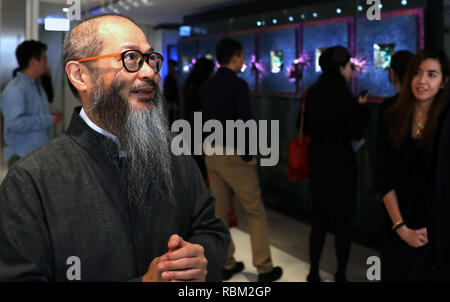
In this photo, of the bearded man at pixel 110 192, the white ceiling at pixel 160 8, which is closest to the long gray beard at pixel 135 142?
the bearded man at pixel 110 192

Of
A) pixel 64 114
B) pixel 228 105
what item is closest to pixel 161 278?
pixel 228 105

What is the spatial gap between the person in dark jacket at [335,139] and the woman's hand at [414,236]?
35.6 inches

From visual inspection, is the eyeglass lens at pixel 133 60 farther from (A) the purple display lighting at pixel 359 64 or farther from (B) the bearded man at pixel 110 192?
(A) the purple display lighting at pixel 359 64

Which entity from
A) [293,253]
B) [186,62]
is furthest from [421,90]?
[186,62]

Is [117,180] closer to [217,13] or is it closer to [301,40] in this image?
[301,40]

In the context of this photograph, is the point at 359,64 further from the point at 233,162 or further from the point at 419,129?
the point at 419,129

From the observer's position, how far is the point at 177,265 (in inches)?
48.3

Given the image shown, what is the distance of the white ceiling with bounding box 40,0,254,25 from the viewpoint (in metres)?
3.46

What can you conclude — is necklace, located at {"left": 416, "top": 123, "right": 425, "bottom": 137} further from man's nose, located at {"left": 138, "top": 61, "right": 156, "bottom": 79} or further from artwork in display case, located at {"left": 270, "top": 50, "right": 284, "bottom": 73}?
artwork in display case, located at {"left": 270, "top": 50, "right": 284, "bottom": 73}

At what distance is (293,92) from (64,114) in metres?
2.55

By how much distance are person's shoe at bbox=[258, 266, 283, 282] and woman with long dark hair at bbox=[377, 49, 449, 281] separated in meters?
1.20

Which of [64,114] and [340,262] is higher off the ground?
[64,114]

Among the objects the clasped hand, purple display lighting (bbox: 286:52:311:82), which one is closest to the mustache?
the clasped hand

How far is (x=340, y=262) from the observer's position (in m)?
3.38
